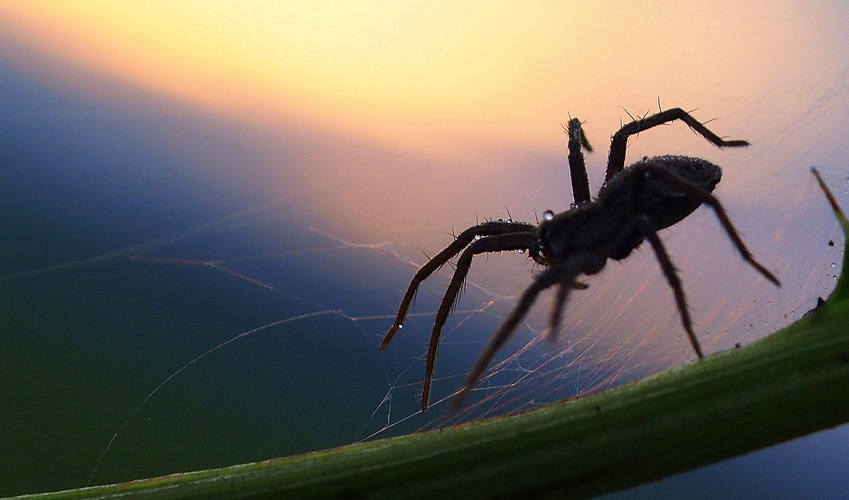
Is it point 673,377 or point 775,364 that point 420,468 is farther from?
point 775,364

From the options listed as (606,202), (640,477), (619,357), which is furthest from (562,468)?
(619,357)

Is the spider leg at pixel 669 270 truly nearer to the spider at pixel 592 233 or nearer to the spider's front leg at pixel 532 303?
the spider at pixel 592 233

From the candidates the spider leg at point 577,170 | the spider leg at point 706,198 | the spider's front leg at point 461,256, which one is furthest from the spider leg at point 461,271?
the spider leg at point 706,198

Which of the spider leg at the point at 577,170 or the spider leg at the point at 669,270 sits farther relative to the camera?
the spider leg at the point at 577,170

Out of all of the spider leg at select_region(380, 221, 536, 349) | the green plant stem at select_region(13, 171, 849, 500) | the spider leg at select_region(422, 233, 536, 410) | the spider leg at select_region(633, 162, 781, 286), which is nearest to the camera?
the green plant stem at select_region(13, 171, 849, 500)

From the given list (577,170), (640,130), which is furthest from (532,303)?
(640,130)

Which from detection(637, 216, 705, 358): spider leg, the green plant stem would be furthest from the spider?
the green plant stem

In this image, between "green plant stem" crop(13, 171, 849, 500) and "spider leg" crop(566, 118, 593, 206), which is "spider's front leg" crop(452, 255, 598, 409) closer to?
"green plant stem" crop(13, 171, 849, 500)

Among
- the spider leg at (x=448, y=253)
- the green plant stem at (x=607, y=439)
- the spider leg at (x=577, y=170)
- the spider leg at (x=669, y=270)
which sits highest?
the spider leg at (x=577, y=170)
